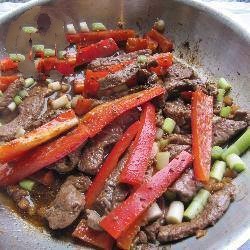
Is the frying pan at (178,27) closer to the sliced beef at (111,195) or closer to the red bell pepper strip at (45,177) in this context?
the red bell pepper strip at (45,177)

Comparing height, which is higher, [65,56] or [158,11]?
[158,11]

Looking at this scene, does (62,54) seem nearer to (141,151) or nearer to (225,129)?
(141,151)

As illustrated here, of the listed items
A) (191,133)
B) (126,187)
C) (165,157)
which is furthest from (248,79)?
(126,187)

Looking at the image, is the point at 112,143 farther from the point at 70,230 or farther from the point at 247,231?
the point at 247,231

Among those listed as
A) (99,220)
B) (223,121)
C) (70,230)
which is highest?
(223,121)

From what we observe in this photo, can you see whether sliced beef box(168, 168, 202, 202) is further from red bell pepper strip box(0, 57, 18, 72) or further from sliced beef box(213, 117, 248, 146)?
red bell pepper strip box(0, 57, 18, 72)

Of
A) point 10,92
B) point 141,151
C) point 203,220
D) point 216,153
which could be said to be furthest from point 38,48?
point 203,220

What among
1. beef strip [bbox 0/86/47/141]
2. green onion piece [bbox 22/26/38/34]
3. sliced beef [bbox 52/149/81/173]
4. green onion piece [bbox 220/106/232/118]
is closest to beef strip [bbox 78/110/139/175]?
sliced beef [bbox 52/149/81/173]

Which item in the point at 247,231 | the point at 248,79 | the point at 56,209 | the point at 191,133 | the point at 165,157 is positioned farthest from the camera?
the point at 248,79
